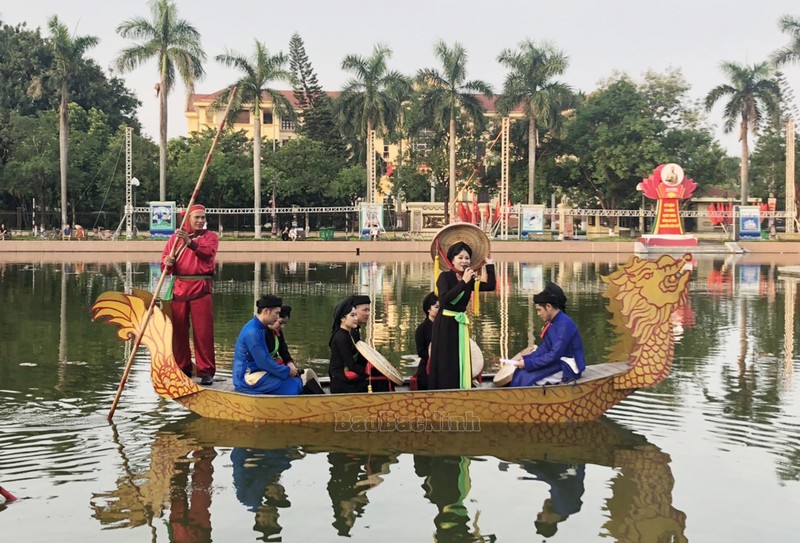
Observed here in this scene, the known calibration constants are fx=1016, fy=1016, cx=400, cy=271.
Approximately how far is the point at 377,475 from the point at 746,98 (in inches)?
2025

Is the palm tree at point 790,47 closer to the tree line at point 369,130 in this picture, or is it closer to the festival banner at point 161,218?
the tree line at point 369,130

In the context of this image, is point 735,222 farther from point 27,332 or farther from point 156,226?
point 27,332

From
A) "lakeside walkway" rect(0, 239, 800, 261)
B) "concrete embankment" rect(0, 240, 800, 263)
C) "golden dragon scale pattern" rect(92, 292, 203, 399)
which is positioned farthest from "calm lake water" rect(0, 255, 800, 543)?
"lakeside walkway" rect(0, 239, 800, 261)

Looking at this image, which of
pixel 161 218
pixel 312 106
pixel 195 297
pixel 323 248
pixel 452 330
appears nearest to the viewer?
pixel 452 330

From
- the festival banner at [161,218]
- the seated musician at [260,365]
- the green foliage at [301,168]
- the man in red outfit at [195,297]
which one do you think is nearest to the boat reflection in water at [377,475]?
the seated musician at [260,365]

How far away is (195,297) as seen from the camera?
1004 centimetres

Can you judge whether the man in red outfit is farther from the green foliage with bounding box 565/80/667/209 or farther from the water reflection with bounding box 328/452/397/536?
the green foliage with bounding box 565/80/667/209

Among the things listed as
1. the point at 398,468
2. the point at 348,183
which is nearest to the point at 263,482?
the point at 398,468

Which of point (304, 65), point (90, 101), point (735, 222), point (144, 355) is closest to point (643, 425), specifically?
point (144, 355)

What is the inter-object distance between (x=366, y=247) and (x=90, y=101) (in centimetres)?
2753

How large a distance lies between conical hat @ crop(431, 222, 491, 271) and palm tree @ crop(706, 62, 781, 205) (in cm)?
4808

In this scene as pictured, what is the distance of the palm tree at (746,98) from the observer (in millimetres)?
54031

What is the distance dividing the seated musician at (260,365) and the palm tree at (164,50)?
38800 mm

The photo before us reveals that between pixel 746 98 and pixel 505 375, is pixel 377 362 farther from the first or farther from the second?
pixel 746 98
